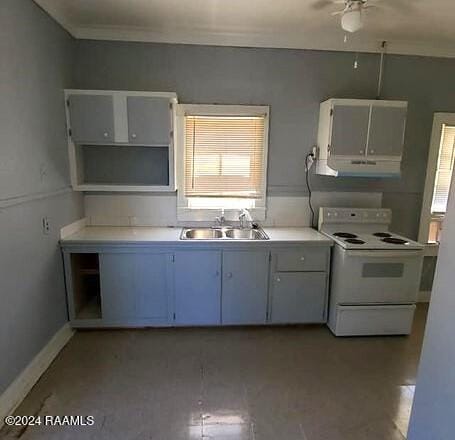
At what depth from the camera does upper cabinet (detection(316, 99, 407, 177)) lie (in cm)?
285

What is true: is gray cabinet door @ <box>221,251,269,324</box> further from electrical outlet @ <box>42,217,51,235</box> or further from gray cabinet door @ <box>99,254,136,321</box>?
electrical outlet @ <box>42,217,51,235</box>

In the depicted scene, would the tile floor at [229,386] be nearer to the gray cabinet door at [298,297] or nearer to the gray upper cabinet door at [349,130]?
the gray cabinet door at [298,297]

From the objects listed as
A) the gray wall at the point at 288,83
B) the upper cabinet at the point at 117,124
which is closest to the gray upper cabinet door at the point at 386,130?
the gray wall at the point at 288,83

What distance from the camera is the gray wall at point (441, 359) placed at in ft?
4.59

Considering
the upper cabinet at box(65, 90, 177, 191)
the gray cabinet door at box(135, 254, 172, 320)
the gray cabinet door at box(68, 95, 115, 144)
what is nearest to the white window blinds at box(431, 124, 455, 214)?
the upper cabinet at box(65, 90, 177, 191)

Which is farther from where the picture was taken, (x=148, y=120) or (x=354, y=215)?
(x=354, y=215)

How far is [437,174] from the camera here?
3355mm

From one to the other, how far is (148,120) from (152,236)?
1010mm

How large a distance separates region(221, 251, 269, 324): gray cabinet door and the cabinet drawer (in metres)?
0.12

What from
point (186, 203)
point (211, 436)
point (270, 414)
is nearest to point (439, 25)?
point (186, 203)

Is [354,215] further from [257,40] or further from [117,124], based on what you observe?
[117,124]

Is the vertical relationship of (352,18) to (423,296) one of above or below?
above

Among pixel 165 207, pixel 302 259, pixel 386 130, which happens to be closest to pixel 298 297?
pixel 302 259

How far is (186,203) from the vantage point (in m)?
3.23
